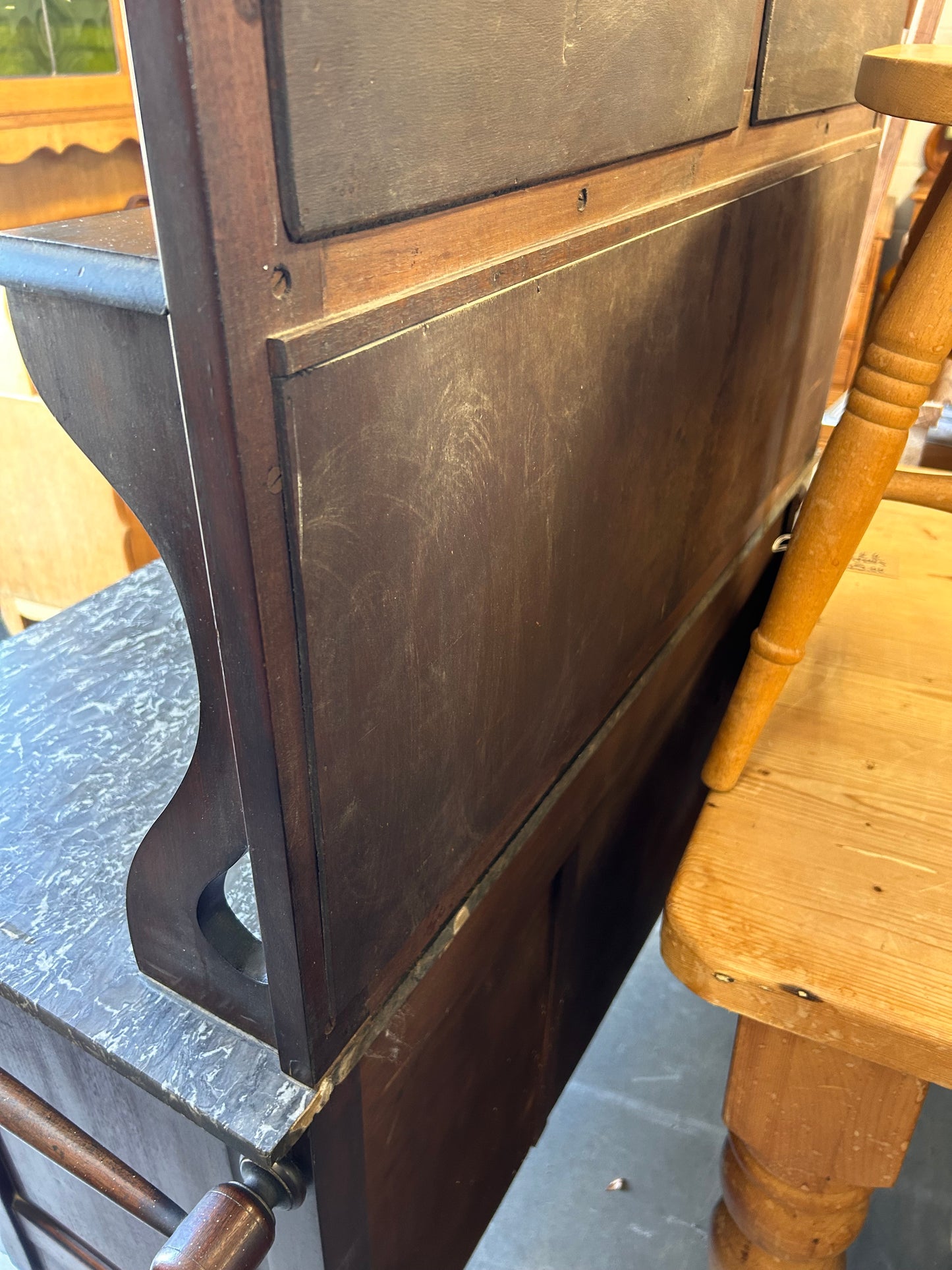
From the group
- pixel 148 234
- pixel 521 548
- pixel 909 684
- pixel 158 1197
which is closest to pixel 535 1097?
pixel 158 1197

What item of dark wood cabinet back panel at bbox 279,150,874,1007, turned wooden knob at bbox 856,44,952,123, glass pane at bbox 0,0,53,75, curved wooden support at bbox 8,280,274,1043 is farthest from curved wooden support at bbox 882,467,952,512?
glass pane at bbox 0,0,53,75

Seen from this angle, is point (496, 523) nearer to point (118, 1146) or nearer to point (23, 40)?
point (118, 1146)

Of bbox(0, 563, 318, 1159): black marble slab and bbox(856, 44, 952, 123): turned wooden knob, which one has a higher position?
bbox(856, 44, 952, 123): turned wooden knob

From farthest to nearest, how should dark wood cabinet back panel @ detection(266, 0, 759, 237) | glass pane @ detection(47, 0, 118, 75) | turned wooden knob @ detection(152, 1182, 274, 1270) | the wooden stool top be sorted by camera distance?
glass pane @ detection(47, 0, 118, 75) → the wooden stool top → turned wooden knob @ detection(152, 1182, 274, 1270) → dark wood cabinet back panel @ detection(266, 0, 759, 237)

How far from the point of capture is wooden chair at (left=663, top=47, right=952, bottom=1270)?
0.65 metres

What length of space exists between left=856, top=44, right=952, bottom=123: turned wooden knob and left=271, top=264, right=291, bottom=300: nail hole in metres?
0.47

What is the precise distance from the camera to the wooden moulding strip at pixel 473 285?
0.36 metres

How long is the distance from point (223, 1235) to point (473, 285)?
0.54 metres

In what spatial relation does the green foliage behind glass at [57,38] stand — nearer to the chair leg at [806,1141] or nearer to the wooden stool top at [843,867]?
the wooden stool top at [843,867]

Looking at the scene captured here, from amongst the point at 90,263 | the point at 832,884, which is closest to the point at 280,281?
the point at 90,263

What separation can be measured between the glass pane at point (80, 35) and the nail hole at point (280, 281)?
6.62 ft

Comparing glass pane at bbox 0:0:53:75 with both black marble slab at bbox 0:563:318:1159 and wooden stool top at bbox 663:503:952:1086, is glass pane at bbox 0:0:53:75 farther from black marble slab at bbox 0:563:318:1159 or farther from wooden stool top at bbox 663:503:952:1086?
wooden stool top at bbox 663:503:952:1086

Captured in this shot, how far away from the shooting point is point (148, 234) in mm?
419

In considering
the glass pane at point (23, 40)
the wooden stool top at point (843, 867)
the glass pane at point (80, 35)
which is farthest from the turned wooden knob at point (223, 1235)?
the glass pane at point (80, 35)
